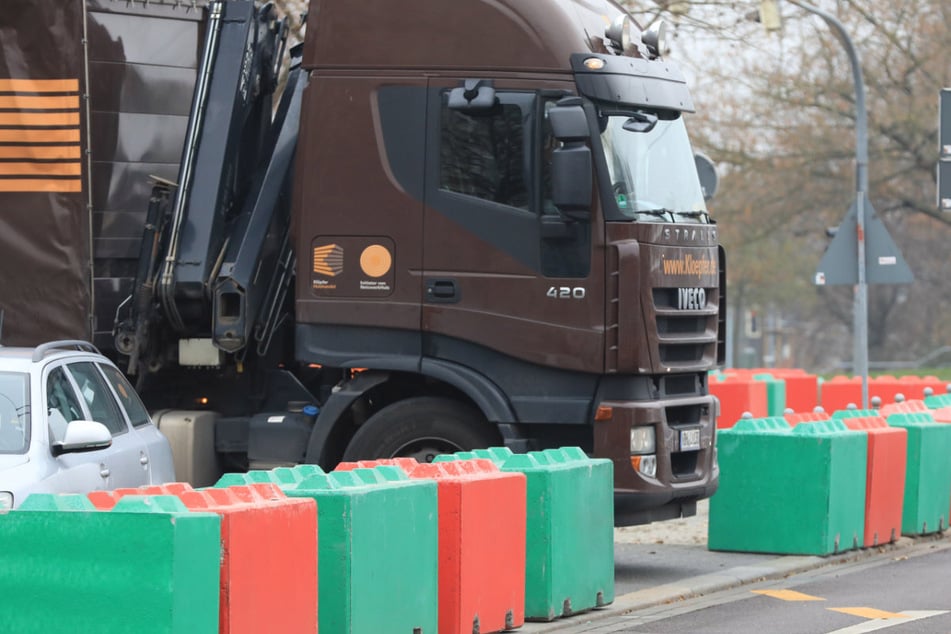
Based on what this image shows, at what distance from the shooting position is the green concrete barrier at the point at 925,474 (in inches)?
569

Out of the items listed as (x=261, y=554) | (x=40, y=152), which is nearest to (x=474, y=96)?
(x=40, y=152)

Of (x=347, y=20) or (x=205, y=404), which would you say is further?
(x=205, y=404)

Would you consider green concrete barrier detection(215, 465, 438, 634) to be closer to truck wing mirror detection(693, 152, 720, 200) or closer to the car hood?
the car hood

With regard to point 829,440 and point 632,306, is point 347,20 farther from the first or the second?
point 829,440

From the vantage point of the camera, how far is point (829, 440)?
42.4 feet

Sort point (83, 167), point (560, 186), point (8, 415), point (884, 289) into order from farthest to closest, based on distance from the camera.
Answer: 1. point (884, 289)
2. point (83, 167)
3. point (560, 186)
4. point (8, 415)

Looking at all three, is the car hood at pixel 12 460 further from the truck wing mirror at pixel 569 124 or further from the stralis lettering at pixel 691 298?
the stralis lettering at pixel 691 298

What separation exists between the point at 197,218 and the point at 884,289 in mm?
52950

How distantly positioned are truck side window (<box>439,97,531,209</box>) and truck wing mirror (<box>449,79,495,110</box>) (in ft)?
0.22

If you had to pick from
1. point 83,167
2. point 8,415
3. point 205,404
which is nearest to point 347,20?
point 83,167

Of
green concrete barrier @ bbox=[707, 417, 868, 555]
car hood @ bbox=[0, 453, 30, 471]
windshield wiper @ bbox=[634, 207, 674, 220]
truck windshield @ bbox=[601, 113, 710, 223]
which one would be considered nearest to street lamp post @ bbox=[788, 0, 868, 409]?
green concrete barrier @ bbox=[707, 417, 868, 555]

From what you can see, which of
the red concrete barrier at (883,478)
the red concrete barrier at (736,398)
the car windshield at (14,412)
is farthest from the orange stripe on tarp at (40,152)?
the red concrete barrier at (736,398)

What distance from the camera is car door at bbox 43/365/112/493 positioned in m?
8.64

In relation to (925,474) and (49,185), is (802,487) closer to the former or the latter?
(925,474)
